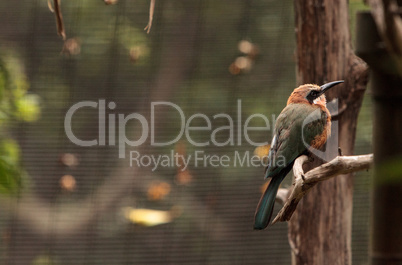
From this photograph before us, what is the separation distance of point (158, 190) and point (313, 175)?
6.18 feet

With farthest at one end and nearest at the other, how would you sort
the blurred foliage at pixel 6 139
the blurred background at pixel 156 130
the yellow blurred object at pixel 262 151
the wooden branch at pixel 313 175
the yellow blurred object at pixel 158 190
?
the yellow blurred object at pixel 158 190 → the blurred background at pixel 156 130 → the yellow blurred object at pixel 262 151 → the blurred foliage at pixel 6 139 → the wooden branch at pixel 313 175

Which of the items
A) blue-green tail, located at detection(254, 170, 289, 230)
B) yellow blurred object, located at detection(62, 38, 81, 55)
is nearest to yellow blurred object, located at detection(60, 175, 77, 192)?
yellow blurred object, located at detection(62, 38, 81, 55)

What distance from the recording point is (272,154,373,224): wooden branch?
99cm

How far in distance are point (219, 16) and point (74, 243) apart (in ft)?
4.60

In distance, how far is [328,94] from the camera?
183cm

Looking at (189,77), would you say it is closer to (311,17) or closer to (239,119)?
(239,119)

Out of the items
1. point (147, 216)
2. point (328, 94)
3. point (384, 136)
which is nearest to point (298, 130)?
point (328, 94)

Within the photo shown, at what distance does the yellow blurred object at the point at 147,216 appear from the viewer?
2.37 metres

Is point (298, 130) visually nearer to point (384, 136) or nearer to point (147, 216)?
point (384, 136)

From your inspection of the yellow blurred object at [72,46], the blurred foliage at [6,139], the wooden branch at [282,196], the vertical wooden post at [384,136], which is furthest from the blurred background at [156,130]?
the vertical wooden post at [384,136]

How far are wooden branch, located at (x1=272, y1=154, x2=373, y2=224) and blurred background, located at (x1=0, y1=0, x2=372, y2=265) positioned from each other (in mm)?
1409

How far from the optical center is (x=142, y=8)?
3045 mm

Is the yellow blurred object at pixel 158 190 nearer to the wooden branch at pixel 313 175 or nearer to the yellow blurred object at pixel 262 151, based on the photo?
the yellow blurred object at pixel 262 151

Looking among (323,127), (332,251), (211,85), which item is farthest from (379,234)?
(211,85)
